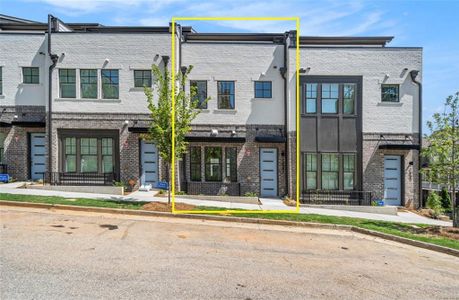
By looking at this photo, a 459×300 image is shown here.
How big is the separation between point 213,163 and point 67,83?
9.06m

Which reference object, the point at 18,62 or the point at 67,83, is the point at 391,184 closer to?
the point at 67,83

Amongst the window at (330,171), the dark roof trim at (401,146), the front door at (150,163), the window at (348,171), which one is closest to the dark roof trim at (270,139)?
the window at (330,171)

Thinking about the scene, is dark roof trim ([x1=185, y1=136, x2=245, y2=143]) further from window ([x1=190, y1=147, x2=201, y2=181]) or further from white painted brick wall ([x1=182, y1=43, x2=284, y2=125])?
white painted brick wall ([x1=182, y1=43, x2=284, y2=125])

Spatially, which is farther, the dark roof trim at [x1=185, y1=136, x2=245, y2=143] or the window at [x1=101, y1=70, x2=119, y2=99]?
the window at [x1=101, y1=70, x2=119, y2=99]

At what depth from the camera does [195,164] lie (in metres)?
17.9

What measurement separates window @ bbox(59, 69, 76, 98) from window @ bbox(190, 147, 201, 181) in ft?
23.5

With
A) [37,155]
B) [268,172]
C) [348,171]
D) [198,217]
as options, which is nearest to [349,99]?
[348,171]

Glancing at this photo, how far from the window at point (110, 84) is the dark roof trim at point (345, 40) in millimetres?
11430

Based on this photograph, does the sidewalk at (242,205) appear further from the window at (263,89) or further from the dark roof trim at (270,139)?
the window at (263,89)

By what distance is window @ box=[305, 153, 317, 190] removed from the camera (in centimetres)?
1755

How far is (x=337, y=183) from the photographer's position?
57.6 ft

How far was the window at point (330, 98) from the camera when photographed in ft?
57.9

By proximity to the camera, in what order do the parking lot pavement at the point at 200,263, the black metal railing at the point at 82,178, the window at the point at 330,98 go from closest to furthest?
the parking lot pavement at the point at 200,263, the black metal railing at the point at 82,178, the window at the point at 330,98

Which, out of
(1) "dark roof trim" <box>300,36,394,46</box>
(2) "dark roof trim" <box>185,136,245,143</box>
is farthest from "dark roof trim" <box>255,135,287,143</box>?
(1) "dark roof trim" <box>300,36,394,46</box>
